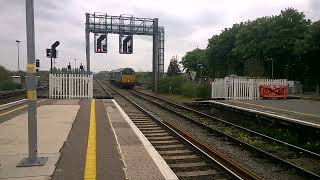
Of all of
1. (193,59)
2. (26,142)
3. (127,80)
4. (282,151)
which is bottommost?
(282,151)

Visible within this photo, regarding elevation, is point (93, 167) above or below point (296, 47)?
below

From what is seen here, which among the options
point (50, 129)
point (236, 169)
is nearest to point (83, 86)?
point (50, 129)

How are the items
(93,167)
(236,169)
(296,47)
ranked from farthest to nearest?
(296,47), (236,169), (93,167)

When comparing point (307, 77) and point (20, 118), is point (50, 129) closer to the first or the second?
point (20, 118)

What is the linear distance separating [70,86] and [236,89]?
11343mm

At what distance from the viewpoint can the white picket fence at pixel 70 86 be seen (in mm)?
28203

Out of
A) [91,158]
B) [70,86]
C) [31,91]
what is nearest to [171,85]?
[70,86]

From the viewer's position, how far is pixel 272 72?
2244 inches

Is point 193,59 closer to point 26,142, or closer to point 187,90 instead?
point 187,90

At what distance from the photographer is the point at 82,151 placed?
9.38m

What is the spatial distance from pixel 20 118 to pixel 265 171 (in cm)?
932

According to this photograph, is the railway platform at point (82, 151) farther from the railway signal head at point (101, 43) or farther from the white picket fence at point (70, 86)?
the railway signal head at point (101, 43)

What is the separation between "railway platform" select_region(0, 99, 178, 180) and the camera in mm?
7523

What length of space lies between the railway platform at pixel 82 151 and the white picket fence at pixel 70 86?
522 inches
